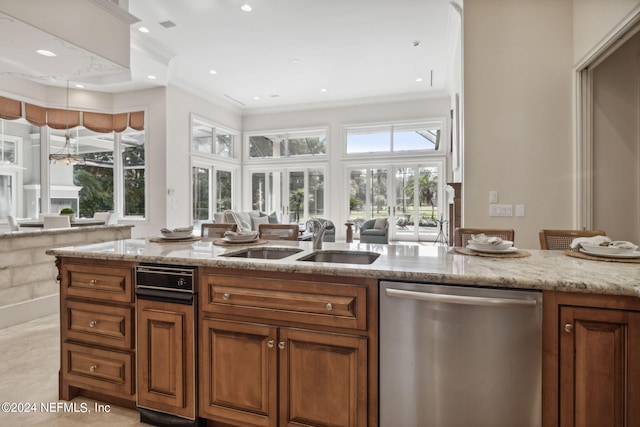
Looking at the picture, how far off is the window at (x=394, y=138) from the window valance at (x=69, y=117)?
15.6ft

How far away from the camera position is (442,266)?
4.87 ft

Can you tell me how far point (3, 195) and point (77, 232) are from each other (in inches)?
151

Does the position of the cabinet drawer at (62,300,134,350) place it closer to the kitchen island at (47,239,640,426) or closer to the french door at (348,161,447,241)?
the kitchen island at (47,239,640,426)

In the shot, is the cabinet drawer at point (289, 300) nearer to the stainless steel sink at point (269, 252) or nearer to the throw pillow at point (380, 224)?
the stainless steel sink at point (269, 252)

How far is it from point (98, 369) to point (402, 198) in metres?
7.00

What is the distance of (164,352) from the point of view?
174cm

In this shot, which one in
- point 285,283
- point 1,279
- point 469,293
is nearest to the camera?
point 469,293

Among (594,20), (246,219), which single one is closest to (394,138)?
(246,219)

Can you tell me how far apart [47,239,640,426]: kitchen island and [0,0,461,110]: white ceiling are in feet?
8.47

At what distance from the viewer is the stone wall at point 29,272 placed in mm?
3191

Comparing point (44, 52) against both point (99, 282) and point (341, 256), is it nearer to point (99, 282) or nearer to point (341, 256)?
point (99, 282)

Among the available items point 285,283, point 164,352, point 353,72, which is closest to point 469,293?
point 285,283

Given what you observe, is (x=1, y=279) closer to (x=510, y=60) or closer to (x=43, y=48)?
(x=43, y=48)

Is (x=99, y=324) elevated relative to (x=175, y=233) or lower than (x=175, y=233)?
lower
